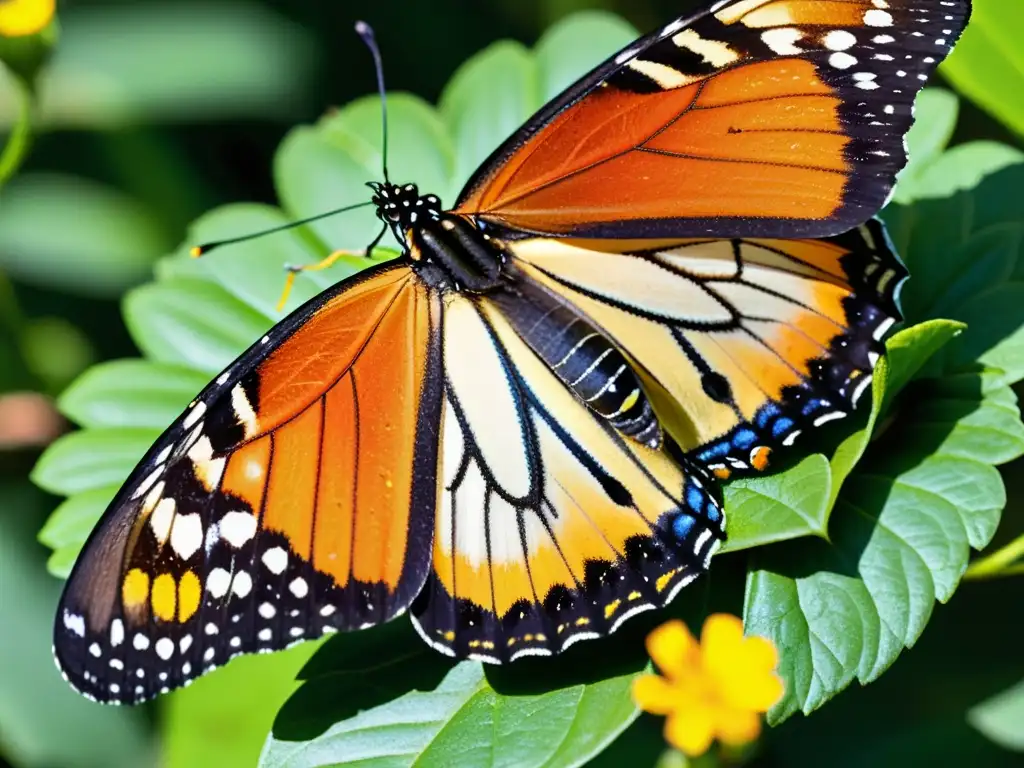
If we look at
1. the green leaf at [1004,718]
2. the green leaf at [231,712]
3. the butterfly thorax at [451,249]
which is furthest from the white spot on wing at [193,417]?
the green leaf at [1004,718]

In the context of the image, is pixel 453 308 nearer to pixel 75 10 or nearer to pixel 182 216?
pixel 182 216

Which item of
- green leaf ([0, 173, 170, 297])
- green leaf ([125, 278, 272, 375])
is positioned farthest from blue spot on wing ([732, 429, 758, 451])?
green leaf ([0, 173, 170, 297])

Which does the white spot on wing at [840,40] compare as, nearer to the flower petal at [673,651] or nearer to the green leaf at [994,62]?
the green leaf at [994,62]

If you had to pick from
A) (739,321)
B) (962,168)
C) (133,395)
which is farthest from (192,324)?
(962,168)

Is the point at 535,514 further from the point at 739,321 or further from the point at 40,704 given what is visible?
the point at 40,704

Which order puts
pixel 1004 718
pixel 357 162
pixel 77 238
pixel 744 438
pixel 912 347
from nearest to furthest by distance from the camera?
pixel 912 347
pixel 744 438
pixel 1004 718
pixel 357 162
pixel 77 238

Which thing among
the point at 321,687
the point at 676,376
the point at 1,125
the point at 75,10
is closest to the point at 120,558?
the point at 321,687

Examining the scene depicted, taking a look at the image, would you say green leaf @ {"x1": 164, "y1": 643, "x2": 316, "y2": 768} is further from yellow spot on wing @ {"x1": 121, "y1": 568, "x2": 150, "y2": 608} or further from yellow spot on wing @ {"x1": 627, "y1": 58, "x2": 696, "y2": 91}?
yellow spot on wing @ {"x1": 627, "y1": 58, "x2": 696, "y2": 91}
